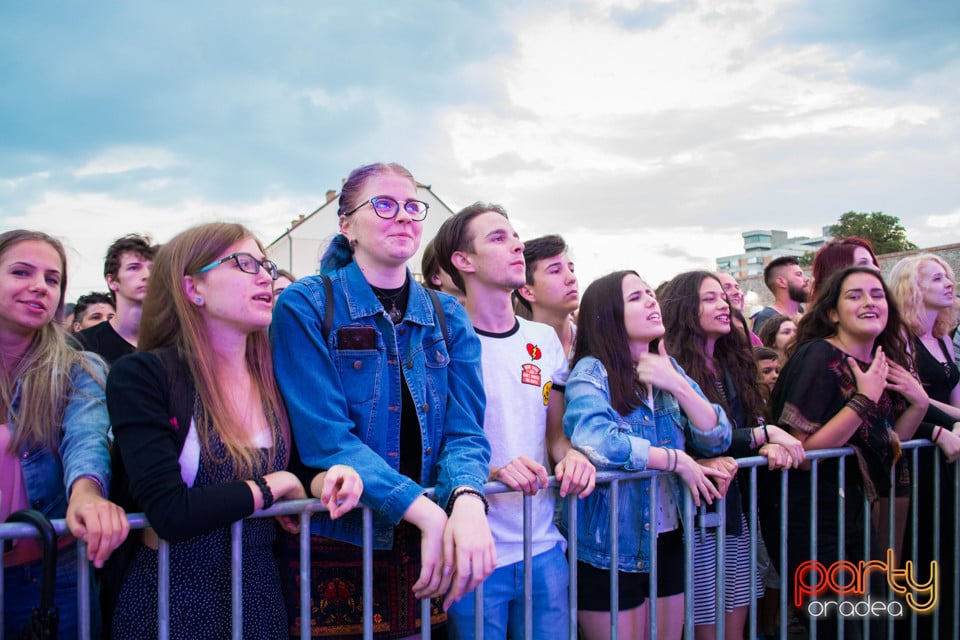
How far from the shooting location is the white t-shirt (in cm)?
261

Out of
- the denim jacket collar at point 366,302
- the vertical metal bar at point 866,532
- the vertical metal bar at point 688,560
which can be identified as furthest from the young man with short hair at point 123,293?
the vertical metal bar at point 866,532

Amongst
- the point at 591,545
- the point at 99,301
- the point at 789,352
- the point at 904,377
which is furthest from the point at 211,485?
the point at 99,301

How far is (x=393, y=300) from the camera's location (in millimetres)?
2387

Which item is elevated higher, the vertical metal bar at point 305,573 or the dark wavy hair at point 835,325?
the dark wavy hair at point 835,325

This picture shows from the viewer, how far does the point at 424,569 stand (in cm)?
193

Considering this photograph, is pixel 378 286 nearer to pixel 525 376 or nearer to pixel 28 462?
pixel 525 376

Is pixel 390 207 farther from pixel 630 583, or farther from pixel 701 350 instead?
pixel 701 350

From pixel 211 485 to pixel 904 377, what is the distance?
11.4ft

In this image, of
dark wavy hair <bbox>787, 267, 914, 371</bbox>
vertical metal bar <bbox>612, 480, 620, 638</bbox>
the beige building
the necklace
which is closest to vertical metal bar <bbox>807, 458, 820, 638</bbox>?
dark wavy hair <bbox>787, 267, 914, 371</bbox>

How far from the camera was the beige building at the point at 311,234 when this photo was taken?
868 inches

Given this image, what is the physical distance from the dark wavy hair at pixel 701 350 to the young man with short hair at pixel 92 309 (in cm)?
431

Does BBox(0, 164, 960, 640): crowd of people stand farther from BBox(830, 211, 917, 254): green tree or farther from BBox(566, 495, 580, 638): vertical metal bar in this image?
BBox(830, 211, 917, 254): green tree

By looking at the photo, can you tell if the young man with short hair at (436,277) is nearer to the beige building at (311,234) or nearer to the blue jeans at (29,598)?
the blue jeans at (29,598)

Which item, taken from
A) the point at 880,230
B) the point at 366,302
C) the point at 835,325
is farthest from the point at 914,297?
the point at 880,230
